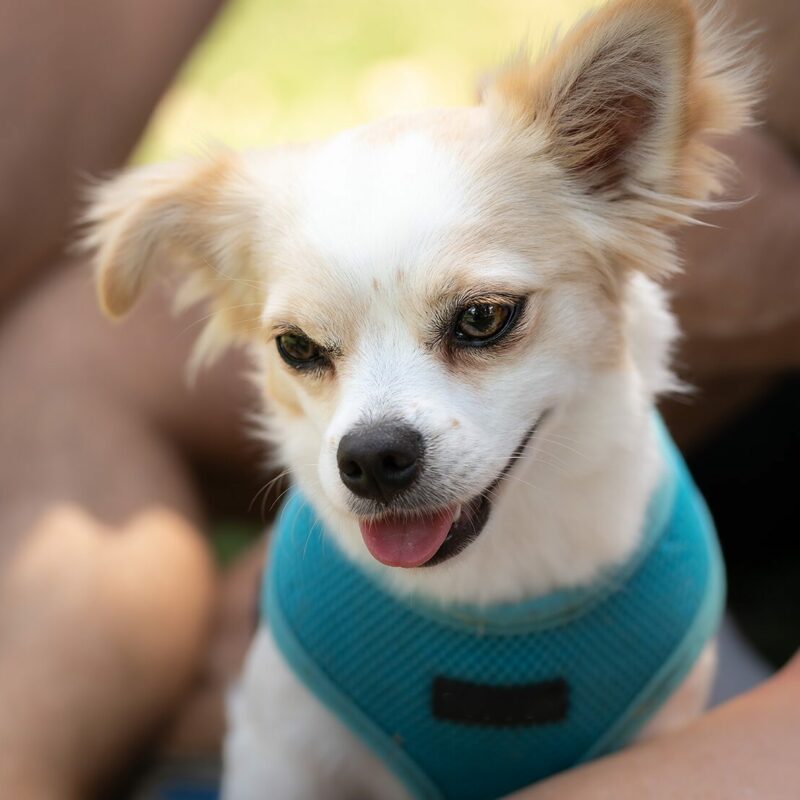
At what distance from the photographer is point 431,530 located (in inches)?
56.0

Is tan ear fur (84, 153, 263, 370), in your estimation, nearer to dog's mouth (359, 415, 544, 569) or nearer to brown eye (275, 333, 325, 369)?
brown eye (275, 333, 325, 369)

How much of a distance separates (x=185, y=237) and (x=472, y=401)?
643 mm

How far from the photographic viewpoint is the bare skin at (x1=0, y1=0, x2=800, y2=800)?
199 cm

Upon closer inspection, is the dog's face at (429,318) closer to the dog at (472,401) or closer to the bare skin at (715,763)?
the dog at (472,401)

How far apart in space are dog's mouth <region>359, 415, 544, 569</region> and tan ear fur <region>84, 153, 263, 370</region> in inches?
17.2

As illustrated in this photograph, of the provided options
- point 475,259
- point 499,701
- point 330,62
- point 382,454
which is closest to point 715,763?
point 499,701

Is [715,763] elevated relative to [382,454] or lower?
lower

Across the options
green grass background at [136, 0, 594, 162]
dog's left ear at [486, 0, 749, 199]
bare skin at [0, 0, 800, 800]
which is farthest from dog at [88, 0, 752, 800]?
green grass background at [136, 0, 594, 162]

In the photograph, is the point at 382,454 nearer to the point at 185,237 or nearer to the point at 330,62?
the point at 185,237

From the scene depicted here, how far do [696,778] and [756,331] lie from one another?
3.60 ft

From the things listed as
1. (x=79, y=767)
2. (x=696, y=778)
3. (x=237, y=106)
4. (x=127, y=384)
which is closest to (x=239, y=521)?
(x=127, y=384)

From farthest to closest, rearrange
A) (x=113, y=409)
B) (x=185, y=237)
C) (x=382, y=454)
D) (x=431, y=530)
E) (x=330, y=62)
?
(x=330, y=62) < (x=113, y=409) < (x=185, y=237) < (x=431, y=530) < (x=382, y=454)

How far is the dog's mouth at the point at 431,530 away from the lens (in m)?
1.41

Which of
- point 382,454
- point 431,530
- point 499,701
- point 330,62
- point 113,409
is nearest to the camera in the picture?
point 382,454
